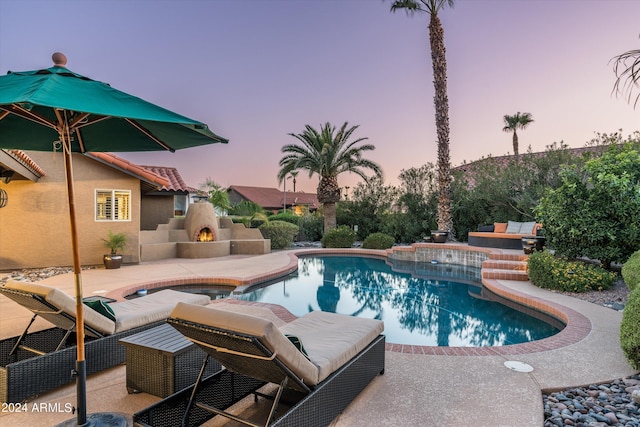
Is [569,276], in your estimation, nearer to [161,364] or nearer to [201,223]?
[161,364]

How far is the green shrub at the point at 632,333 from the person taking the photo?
3650 mm

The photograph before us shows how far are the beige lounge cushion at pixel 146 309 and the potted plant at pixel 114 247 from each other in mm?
7087

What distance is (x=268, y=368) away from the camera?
96.5 inches

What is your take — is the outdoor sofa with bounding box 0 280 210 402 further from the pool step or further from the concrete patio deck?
the pool step

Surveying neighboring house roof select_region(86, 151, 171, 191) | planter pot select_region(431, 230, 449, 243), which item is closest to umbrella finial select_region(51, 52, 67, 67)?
neighboring house roof select_region(86, 151, 171, 191)

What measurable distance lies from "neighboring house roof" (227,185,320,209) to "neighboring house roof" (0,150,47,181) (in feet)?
105

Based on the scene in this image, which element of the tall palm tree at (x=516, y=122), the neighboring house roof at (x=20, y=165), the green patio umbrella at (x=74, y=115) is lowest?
the green patio umbrella at (x=74, y=115)

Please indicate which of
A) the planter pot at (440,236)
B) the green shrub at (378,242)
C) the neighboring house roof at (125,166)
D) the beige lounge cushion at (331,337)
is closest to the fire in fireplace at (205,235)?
the neighboring house roof at (125,166)

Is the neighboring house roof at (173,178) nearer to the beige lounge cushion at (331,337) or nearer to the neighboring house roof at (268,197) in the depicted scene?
the beige lounge cushion at (331,337)

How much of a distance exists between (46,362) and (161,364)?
1135mm

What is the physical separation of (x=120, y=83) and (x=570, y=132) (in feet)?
76.3

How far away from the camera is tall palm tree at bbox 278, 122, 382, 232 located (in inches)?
739

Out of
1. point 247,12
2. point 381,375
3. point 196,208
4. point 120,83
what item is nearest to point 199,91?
point 120,83

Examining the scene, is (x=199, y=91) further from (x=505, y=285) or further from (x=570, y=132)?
(x=570, y=132)
